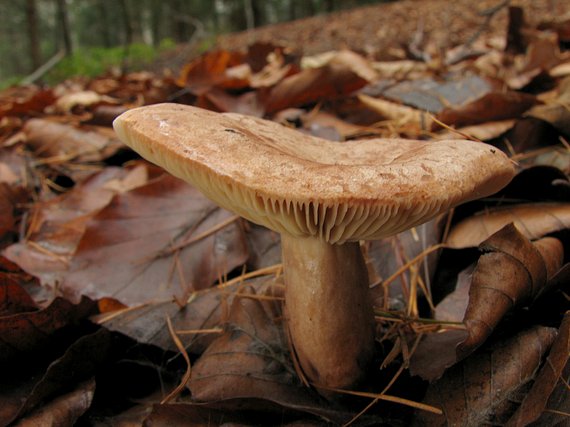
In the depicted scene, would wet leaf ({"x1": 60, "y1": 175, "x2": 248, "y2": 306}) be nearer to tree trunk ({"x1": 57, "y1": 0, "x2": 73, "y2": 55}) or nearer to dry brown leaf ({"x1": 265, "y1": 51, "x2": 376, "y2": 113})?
dry brown leaf ({"x1": 265, "y1": 51, "x2": 376, "y2": 113})

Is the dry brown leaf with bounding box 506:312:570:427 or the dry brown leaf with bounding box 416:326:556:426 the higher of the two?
the dry brown leaf with bounding box 506:312:570:427

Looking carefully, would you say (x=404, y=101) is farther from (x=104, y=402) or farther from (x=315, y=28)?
(x=315, y=28)

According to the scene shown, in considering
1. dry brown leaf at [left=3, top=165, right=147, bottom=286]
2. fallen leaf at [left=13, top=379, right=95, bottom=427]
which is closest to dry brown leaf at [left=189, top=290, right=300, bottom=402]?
fallen leaf at [left=13, top=379, right=95, bottom=427]

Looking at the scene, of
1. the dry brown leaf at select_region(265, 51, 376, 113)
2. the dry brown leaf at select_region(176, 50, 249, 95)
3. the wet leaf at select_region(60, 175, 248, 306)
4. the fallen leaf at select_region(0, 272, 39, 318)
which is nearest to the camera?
the fallen leaf at select_region(0, 272, 39, 318)

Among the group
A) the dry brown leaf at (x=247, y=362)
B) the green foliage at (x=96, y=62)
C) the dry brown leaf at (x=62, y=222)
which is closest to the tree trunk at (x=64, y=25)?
the green foliage at (x=96, y=62)

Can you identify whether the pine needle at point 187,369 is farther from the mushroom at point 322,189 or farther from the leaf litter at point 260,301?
the mushroom at point 322,189

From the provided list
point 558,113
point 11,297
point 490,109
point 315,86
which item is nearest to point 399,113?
point 315,86
